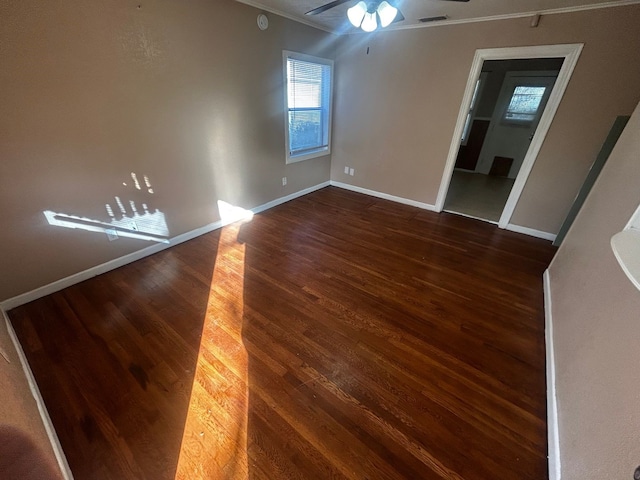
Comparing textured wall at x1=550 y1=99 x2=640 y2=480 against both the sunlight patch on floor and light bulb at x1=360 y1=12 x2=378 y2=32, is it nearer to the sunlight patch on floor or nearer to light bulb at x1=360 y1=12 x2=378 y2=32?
the sunlight patch on floor

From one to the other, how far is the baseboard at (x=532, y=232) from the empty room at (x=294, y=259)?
18 millimetres

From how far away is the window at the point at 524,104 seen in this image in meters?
5.11

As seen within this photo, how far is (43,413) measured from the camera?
1287 mm

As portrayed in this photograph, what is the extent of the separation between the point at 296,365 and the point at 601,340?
152cm

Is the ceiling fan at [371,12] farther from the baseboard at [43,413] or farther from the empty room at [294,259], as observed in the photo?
the baseboard at [43,413]

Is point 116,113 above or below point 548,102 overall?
below

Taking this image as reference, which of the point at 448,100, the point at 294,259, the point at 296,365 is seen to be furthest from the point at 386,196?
the point at 296,365

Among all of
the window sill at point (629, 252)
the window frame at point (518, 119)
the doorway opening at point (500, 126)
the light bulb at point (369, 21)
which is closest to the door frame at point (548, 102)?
the doorway opening at point (500, 126)

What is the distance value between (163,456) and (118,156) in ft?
7.19

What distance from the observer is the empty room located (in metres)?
1.21

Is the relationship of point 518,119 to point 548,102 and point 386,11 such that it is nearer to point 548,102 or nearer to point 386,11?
point 548,102

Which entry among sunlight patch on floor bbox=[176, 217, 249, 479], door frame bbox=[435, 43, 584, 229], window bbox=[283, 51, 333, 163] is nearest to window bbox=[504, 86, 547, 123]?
door frame bbox=[435, 43, 584, 229]

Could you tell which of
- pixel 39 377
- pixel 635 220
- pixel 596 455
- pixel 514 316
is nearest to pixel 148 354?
pixel 39 377

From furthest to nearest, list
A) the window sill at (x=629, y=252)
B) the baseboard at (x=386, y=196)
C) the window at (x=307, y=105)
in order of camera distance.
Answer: the baseboard at (x=386, y=196) < the window at (x=307, y=105) < the window sill at (x=629, y=252)
